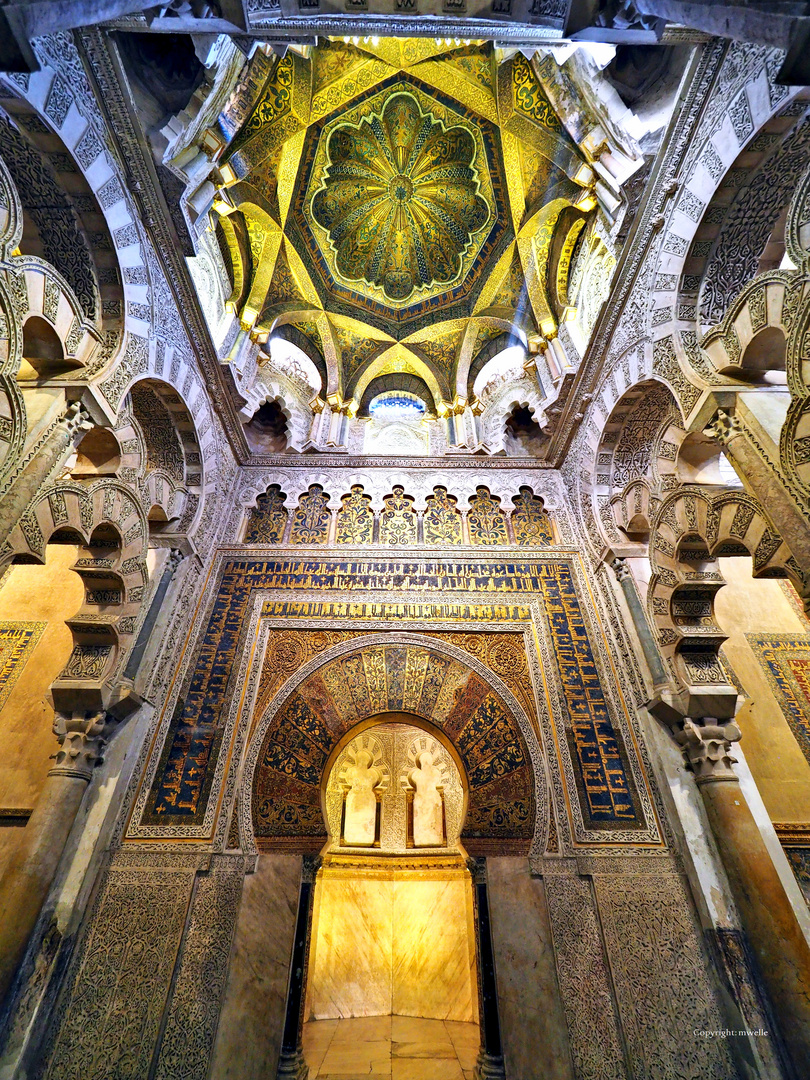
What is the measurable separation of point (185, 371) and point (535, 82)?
17.5 feet

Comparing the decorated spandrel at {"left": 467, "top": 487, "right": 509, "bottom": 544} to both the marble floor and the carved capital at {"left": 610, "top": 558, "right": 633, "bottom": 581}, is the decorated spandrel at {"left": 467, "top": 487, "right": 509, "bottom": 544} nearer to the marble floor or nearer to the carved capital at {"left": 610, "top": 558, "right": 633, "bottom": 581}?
the carved capital at {"left": 610, "top": 558, "right": 633, "bottom": 581}

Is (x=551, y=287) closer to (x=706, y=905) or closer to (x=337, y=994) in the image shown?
(x=706, y=905)

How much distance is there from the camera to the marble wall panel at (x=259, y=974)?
3.81 metres

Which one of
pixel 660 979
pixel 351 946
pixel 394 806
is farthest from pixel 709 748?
pixel 351 946

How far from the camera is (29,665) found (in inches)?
228

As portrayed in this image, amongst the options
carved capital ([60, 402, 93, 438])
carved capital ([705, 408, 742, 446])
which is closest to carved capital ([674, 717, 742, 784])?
carved capital ([705, 408, 742, 446])

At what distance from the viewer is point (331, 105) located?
673 centimetres

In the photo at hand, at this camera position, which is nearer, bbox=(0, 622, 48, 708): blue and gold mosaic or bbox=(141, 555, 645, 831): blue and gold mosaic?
bbox=(141, 555, 645, 831): blue and gold mosaic

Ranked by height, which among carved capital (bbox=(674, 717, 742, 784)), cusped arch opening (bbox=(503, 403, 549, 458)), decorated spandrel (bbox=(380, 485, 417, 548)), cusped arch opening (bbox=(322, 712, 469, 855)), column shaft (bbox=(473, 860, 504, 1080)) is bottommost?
column shaft (bbox=(473, 860, 504, 1080))

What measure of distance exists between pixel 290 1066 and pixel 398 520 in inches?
213

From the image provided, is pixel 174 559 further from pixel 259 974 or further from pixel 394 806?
pixel 394 806

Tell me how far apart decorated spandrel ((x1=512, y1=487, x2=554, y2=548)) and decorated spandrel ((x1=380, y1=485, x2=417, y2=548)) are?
4.69ft

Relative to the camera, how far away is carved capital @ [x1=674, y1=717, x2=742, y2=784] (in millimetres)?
4637

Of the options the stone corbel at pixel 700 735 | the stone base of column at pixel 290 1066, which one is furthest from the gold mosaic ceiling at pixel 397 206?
the stone base of column at pixel 290 1066
